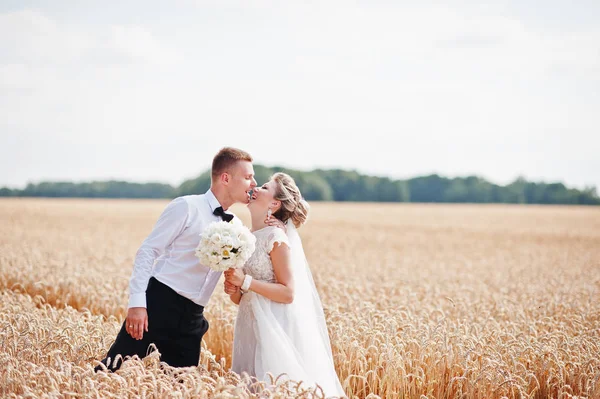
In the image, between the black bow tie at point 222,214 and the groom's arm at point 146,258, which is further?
the black bow tie at point 222,214

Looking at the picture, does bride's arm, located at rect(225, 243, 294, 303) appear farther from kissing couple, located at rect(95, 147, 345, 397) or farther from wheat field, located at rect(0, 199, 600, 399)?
wheat field, located at rect(0, 199, 600, 399)

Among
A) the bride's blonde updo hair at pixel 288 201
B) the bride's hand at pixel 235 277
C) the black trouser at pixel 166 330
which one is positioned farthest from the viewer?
the bride's blonde updo hair at pixel 288 201

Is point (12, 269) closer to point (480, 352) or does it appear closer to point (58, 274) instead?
point (58, 274)

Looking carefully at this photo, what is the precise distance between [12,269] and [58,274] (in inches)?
54.9

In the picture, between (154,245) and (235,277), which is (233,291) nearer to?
(235,277)

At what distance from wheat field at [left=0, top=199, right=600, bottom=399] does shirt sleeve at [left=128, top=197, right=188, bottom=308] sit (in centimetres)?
64

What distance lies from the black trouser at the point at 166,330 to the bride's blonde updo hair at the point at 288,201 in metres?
1.17

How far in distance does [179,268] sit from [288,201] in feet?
3.77

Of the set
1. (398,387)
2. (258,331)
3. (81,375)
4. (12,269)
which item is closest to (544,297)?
(398,387)

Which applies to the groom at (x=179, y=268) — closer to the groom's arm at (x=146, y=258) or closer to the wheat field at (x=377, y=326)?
the groom's arm at (x=146, y=258)

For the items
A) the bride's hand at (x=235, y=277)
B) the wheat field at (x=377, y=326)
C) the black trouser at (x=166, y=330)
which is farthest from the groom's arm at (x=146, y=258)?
the bride's hand at (x=235, y=277)

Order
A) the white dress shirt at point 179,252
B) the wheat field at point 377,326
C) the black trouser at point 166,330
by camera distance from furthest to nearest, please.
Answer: the black trouser at point 166,330 → the white dress shirt at point 179,252 → the wheat field at point 377,326

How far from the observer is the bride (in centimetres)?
495

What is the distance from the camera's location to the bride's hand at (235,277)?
476 cm
